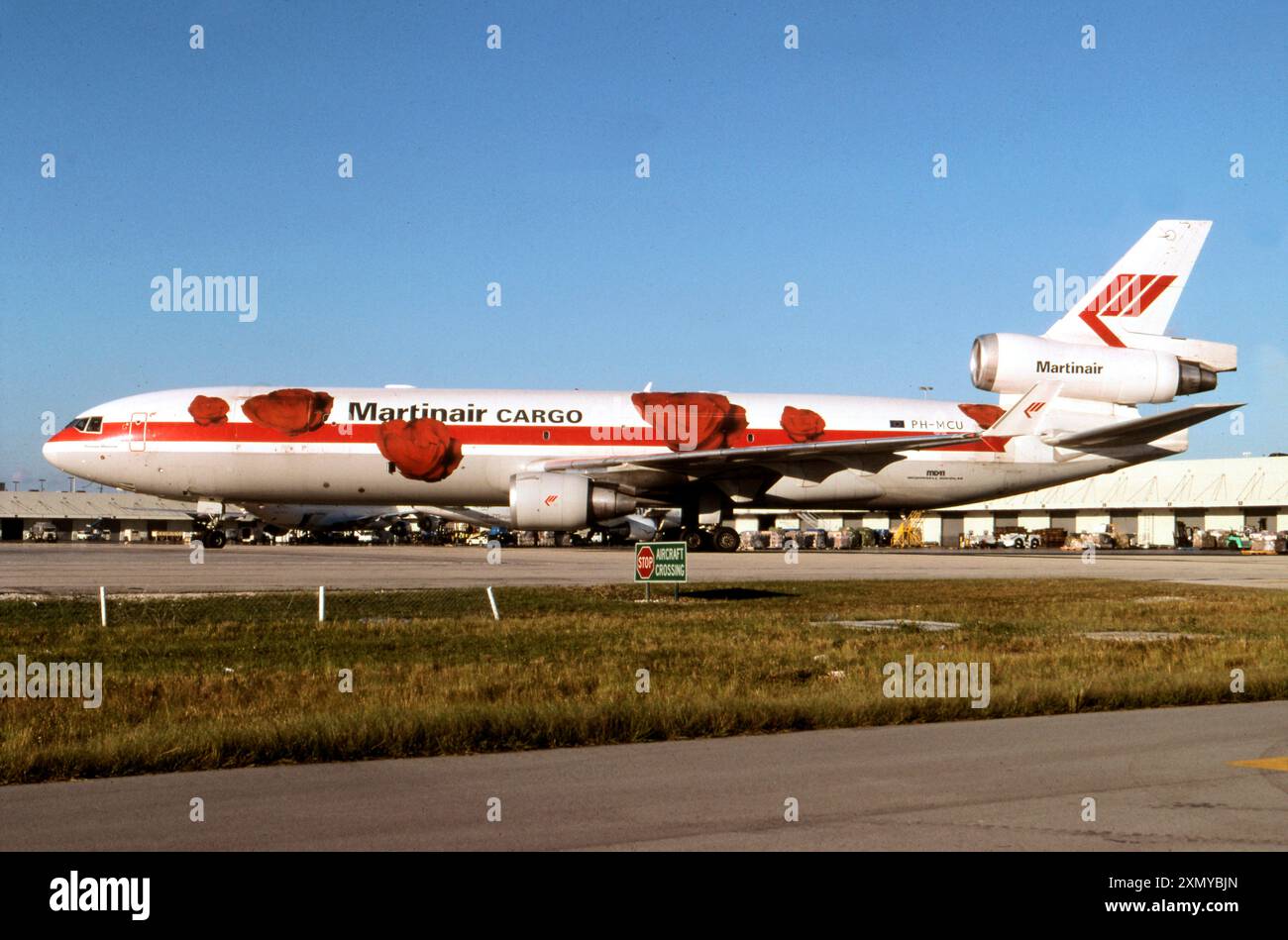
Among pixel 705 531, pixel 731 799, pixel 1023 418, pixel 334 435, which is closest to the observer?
pixel 731 799

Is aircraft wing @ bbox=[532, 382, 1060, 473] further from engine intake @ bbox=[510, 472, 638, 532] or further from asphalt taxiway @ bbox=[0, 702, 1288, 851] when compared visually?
asphalt taxiway @ bbox=[0, 702, 1288, 851]

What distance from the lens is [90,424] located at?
40500 mm

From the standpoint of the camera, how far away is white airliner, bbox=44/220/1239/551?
129 feet

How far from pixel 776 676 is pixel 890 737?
343 centimetres

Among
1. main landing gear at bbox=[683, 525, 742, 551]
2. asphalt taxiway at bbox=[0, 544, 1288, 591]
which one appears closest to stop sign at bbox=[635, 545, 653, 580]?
asphalt taxiway at bbox=[0, 544, 1288, 591]

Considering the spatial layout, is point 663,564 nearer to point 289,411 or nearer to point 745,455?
point 745,455

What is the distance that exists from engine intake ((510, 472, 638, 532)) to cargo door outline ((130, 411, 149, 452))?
1285 centimetres

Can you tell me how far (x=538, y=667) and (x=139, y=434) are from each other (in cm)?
3011

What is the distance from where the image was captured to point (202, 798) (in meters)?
7.68

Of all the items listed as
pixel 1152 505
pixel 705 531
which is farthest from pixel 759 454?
pixel 1152 505
